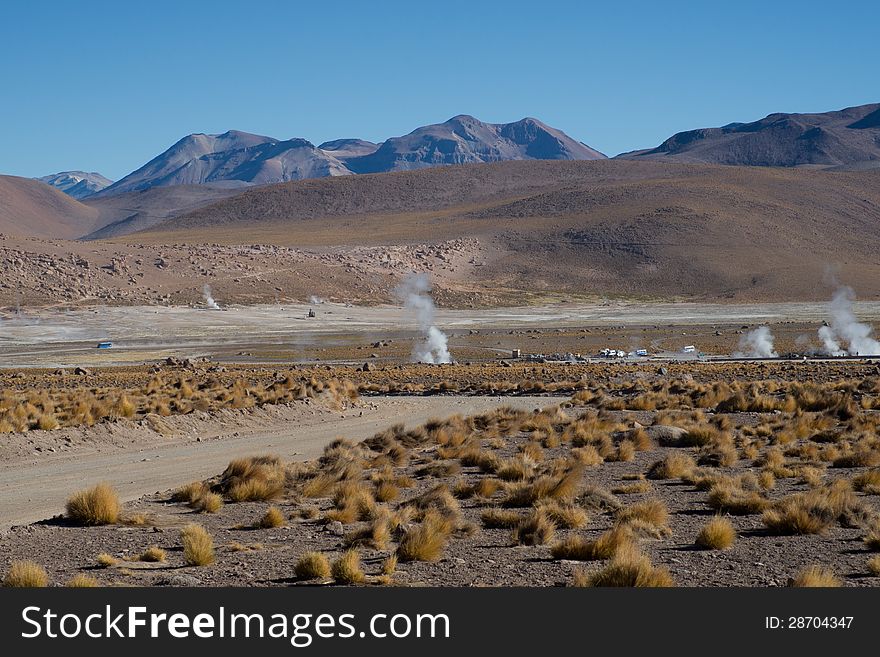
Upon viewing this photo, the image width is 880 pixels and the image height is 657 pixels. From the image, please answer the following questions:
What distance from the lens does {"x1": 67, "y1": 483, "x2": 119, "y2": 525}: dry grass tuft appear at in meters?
13.4

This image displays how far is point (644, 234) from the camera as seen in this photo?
145625 millimetres

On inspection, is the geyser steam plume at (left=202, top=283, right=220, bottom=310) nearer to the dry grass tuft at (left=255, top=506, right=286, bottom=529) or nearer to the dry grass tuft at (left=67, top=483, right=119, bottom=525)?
the dry grass tuft at (left=67, top=483, right=119, bottom=525)

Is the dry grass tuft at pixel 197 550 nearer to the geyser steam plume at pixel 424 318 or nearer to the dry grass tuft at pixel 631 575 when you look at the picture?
the dry grass tuft at pixel 631 575

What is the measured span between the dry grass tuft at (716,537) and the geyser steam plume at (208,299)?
8677cm

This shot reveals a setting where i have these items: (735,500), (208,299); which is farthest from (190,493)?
(208,299)

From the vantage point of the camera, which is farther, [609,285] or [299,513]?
[609,285]

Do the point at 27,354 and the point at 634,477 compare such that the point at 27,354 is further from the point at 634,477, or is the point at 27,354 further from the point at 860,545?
the point at 860,545

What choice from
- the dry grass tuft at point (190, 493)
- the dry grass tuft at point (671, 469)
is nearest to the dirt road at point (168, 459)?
the dry grass tuft at point (190, 493)

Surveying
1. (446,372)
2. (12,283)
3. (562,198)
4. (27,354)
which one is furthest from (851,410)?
(562,198)

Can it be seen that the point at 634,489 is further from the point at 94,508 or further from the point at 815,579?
the point at 94,508

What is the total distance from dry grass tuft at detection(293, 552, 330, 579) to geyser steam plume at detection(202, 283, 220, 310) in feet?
286

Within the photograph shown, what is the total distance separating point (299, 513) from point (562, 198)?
16050cm

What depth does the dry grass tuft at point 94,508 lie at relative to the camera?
529 inches

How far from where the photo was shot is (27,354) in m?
60.8
